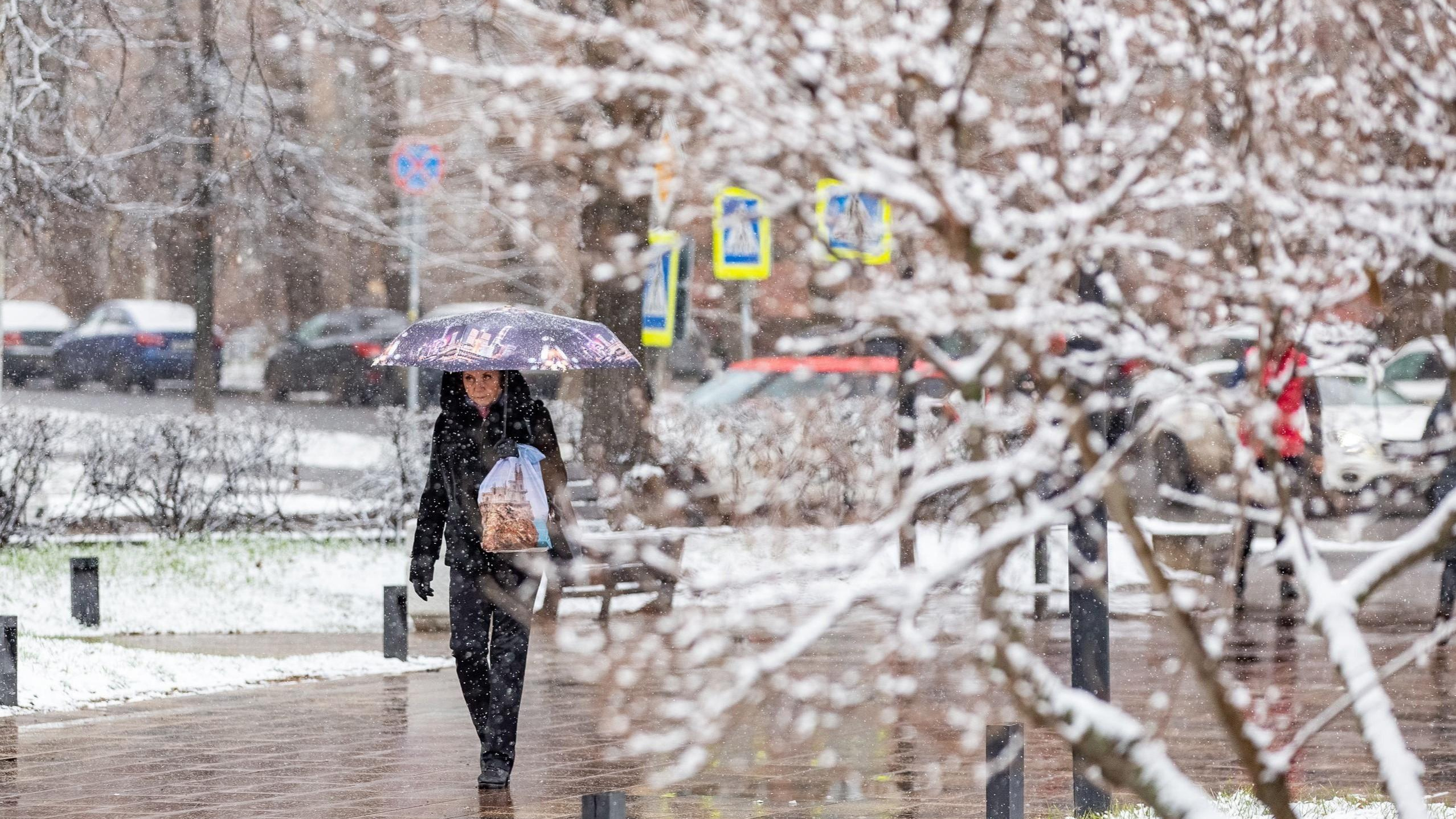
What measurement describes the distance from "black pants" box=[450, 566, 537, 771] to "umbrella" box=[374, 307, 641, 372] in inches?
31.5

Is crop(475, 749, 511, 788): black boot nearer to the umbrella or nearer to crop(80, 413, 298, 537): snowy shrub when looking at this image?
the umbrella

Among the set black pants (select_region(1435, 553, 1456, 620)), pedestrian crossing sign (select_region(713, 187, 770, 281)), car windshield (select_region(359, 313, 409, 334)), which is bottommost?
black pants (select_region(1435, 553, 1456, 620))

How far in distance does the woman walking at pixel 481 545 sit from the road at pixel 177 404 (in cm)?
2210

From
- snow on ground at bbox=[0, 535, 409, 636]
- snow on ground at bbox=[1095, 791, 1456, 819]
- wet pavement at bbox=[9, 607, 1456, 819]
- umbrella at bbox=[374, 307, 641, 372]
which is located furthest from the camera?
snow on ground at bbox=[0, 535, 409, 636]

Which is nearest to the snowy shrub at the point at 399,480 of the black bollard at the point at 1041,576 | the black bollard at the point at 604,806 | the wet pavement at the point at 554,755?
the black bollard at the point at 1041,576

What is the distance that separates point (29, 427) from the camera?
15164 mm

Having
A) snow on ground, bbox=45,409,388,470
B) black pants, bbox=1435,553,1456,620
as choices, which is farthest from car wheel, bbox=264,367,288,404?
black pants, bbox=1435,553,1456,620

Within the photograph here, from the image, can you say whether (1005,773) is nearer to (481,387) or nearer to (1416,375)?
(481,387)

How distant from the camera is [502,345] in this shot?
802 cm

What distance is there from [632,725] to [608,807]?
4.30 meters

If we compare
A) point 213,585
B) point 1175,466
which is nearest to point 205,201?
point 213,585

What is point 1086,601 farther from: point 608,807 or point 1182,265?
point 608,807

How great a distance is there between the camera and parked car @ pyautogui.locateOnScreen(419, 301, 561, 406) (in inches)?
1236

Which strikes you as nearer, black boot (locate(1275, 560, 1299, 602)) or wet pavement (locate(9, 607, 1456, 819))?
wet pavement (locate(9, 607, 1456, 819))
